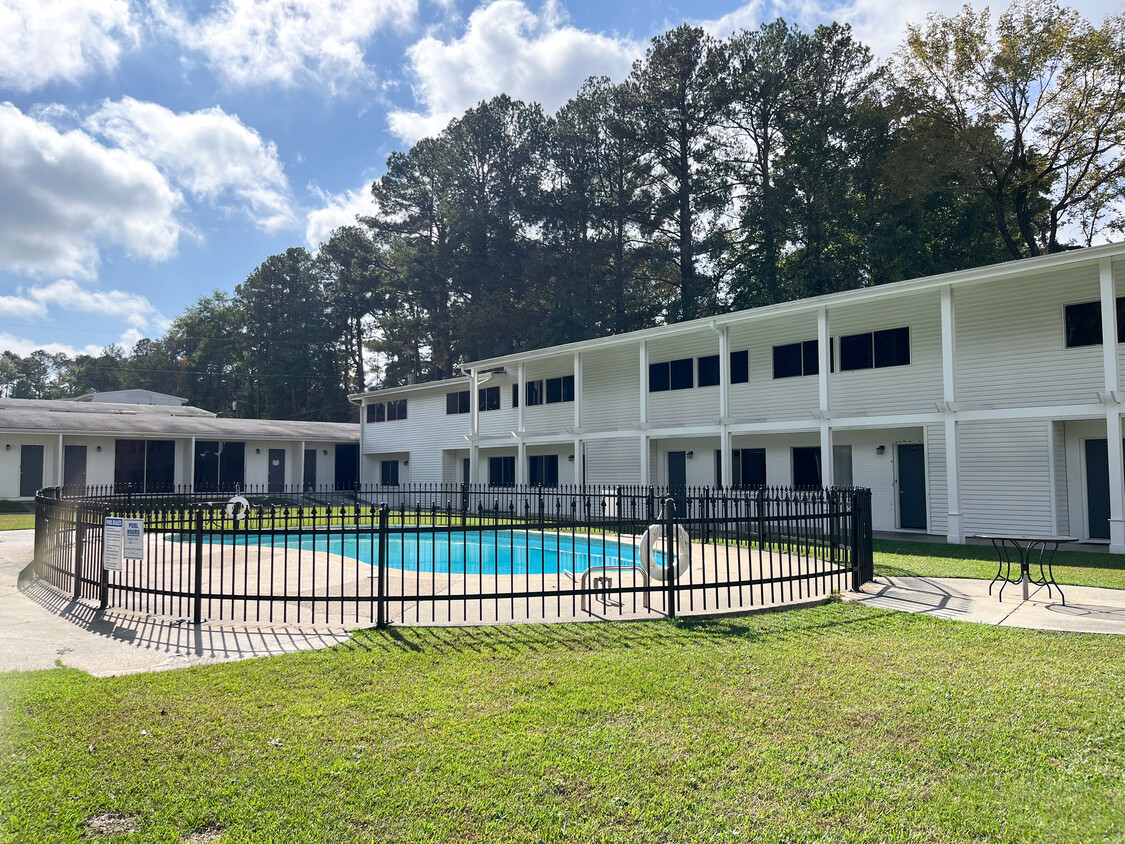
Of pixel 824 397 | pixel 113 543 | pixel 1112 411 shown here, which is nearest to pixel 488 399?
pixel 824 397

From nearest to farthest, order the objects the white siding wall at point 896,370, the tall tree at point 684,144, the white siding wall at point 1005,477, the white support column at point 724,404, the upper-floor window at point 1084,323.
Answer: the upper-floor window at point 1084,323, the white siding wall at point 1005,477, the white siding wall at point 896,370, the white support column at point 724,404, the tall tree at point 684,144

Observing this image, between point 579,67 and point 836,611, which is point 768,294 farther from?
point 836,611

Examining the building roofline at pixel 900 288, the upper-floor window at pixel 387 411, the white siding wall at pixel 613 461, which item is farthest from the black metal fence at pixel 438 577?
the upper-floor window at pixel 387 411

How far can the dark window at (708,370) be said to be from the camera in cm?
2195

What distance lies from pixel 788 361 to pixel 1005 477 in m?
6.30

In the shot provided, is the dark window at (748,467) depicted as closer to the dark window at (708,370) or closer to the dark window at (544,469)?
the dark window at (708,370)

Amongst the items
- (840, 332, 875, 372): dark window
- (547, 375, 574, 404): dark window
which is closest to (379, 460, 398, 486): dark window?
(547, 375, 574, 404): dark window

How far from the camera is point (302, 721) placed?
14.9ft

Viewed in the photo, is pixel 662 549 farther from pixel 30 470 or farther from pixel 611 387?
pixel 30 470

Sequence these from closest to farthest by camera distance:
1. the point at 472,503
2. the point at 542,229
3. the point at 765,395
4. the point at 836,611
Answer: the point at 836,611, the point at 765,395, the point at 472,503, the point at 542,229

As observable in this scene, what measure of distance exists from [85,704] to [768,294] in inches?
1253

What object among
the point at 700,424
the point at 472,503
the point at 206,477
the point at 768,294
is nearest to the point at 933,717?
the point at 700,424

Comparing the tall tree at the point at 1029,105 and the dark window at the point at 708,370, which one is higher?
the tall tree at the point at 1029,105

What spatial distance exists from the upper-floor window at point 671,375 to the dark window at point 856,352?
16.6 feet
